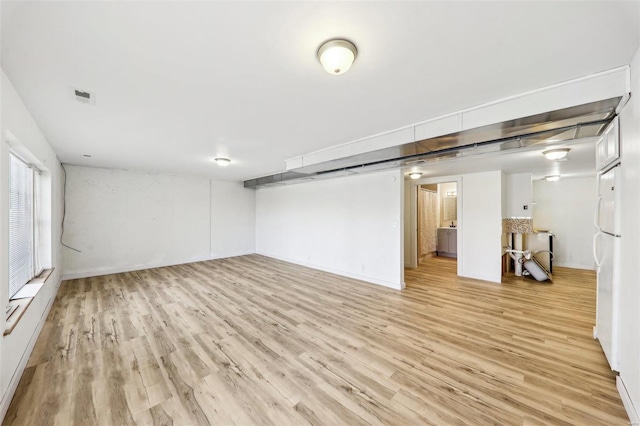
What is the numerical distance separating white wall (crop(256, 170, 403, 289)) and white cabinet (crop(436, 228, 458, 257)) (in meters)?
4.31

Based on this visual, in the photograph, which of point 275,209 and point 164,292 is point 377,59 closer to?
point 164,292

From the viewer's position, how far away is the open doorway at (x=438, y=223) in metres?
7.35

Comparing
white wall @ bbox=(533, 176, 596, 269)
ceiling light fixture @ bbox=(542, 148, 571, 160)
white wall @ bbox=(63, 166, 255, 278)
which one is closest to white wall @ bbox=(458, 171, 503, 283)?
ceiling light fixture @ bbox=(542, 148, 571, 160)

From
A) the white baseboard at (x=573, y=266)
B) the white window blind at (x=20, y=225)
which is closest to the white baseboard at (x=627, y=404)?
the white window blind at (x=20, y=225)

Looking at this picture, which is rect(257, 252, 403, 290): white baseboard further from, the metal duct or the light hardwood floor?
the metal duct

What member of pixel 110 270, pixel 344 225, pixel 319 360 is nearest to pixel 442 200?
pixel 344 225

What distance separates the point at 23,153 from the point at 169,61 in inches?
95.5

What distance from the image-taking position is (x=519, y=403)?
5.82ft

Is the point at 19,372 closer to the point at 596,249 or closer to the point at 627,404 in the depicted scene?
the point at 627,404

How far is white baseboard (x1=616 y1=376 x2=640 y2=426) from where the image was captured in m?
1.55

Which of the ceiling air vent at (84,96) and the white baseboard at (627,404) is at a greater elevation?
the ceiling air vent at (84,96)

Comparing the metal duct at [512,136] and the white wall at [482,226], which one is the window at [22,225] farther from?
the white wall at [482,226]

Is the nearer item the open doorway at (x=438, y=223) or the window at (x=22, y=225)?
the window at (x=22, y=225)

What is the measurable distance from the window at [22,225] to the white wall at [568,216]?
10078 millimetres
